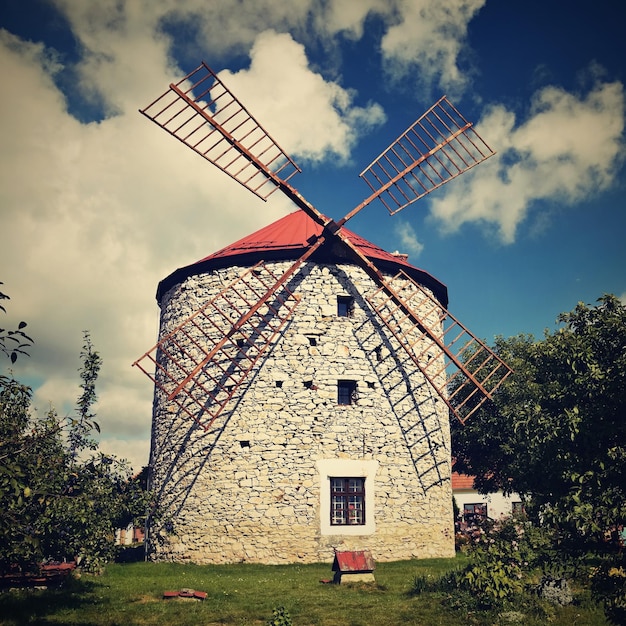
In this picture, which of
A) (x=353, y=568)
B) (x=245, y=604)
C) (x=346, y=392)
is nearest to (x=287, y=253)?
(x=346, y=392)

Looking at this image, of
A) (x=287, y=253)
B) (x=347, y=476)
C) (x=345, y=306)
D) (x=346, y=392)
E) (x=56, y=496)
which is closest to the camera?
(x=56, y=496)

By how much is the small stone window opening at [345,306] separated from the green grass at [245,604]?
25.8 ft

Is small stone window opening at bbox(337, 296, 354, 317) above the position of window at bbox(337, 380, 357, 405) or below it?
above

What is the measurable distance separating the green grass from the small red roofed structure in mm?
289

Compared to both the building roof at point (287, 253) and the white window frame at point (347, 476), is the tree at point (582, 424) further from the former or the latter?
the building roof at point (287, 253)

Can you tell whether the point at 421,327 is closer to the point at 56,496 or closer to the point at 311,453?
the point at 311,453

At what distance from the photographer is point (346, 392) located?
17734 millimetres

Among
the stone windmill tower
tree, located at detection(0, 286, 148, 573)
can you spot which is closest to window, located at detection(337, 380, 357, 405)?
the stone windmill tower

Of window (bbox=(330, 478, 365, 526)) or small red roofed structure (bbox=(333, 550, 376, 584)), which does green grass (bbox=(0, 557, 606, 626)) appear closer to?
small red roofed structure (bbox=(333, 550, 376, 584))

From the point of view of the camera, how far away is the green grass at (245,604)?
10.3 meters

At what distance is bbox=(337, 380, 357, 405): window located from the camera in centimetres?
1761

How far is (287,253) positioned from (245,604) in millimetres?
10557

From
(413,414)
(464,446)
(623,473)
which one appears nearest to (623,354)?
(623,473)

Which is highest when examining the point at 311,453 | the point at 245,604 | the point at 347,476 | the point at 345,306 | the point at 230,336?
the point at 345,306
